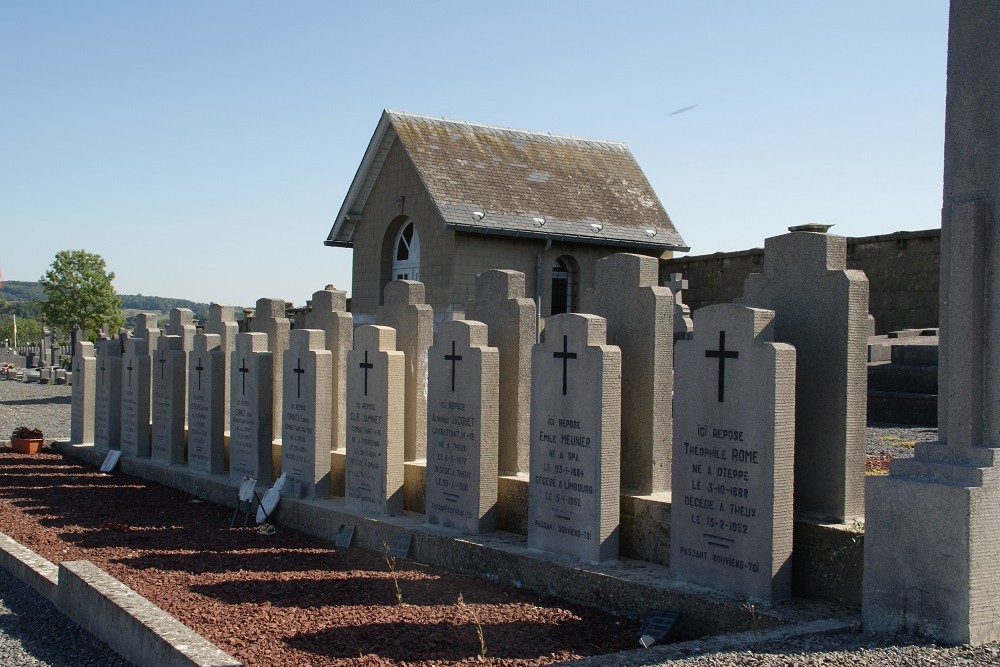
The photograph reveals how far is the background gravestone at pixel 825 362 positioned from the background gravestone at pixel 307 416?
502 centimetres

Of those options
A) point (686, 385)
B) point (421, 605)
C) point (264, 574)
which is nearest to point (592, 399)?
point (686, 385)

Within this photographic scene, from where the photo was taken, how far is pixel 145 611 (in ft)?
18.7

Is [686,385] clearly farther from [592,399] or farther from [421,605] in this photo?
[421,605]

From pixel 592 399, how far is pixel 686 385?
83cm

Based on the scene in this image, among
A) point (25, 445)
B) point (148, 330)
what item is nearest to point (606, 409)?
point (148, 330)

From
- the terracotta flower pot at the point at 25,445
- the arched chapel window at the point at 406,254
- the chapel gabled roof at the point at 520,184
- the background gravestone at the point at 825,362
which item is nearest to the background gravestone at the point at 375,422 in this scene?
the background gravestone at the point at 825,362

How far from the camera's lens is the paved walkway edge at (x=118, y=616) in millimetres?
5055

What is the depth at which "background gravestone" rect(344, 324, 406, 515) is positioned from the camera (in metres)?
8.67

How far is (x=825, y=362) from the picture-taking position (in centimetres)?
580

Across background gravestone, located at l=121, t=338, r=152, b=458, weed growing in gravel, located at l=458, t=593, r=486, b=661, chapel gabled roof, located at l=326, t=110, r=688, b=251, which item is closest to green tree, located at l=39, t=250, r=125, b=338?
chapel gabled roof, located at l=326, t=110, r=688, b=251

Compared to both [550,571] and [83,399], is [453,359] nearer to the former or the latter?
[550,571]

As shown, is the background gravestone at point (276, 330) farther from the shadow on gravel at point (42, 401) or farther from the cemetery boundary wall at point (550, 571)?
the shadow on gravel at point (42, 401)

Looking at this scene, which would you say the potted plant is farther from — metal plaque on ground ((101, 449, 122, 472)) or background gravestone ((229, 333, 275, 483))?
background gravestone ((229, 333, 275, 483))

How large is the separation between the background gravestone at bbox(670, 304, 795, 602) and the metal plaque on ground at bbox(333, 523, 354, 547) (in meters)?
3.39
